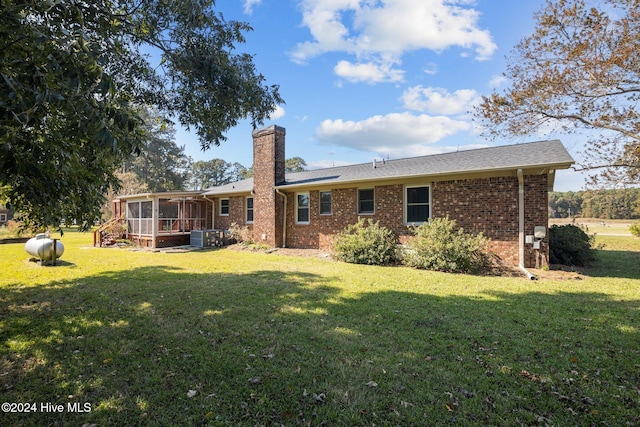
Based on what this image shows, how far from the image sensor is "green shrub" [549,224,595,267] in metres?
10.3

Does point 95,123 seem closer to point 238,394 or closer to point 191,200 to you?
point 238,394

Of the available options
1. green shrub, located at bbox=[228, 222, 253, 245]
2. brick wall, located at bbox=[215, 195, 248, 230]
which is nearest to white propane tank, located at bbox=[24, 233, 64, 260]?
green shrub, located at bbox=[228, 222, 253, 245]

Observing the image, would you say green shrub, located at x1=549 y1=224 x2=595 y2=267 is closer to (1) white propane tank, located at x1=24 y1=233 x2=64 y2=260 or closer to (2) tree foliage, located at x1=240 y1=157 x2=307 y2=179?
(1) white propane tank, located at x1=24 y1=233 x2=64 y2=260

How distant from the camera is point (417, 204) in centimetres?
1127

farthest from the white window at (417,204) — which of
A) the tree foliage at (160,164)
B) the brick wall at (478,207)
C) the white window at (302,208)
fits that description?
the tree foliage at (160,164)

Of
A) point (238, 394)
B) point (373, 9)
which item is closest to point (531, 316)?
point (238, 394)

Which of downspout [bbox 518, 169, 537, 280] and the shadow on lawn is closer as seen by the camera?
the shadow on lawn

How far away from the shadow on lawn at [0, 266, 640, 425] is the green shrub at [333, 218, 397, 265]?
169 inches

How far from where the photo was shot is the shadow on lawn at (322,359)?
2.73m

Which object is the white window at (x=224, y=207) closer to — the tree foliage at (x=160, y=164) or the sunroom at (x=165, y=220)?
the sunroom at (x=165, y=220)

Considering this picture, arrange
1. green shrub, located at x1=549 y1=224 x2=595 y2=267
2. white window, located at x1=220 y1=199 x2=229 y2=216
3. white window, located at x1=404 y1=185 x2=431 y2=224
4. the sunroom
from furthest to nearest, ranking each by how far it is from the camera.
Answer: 1. white window, located at x1=220 y1=199 x2=229 y2=216
2. the sunroom
3. white window, located at x1=404 y1=185 x2=431 y2=224
4. green shrub, located at x1=549 y1=224 x2=595 y2=267

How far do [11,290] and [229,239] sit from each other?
9.97 metres

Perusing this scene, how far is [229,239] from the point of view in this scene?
16578 mm

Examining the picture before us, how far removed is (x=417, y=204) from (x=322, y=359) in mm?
8638
